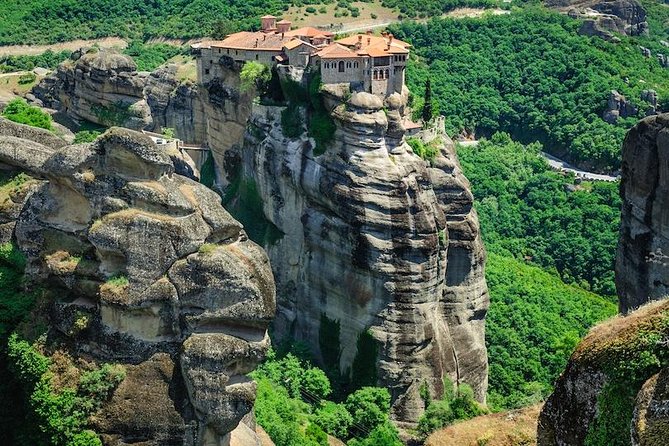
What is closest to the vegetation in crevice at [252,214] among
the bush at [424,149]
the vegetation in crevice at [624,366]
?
the bush at [424,149]

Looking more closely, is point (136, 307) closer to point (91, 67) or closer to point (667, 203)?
point (667, 203)

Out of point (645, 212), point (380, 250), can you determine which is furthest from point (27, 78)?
point (645, 212)

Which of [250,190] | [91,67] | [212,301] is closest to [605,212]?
[250,190]

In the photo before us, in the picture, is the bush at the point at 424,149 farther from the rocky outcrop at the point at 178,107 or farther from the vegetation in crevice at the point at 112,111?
the vegetation in crevice at the point at 112,111

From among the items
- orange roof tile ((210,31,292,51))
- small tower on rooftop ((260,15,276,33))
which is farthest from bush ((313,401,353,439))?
small tower on rooftop ((260,15,276,33))

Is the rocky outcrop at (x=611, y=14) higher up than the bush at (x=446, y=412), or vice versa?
the rocky outcrop at (x=611, y=14)
